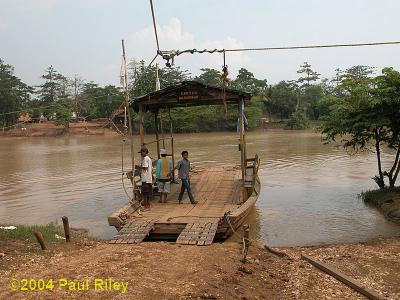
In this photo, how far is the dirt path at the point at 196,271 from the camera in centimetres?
541

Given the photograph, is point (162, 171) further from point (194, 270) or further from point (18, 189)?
point (18, 189)

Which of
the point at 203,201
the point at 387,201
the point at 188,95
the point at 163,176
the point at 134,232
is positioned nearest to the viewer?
the point at 134,232

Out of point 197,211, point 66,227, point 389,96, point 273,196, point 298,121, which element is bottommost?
point 273,196

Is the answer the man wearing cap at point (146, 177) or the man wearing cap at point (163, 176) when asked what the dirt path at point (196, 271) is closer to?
the man wearing cap at point (146, 177)

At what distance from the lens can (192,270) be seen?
6129mm

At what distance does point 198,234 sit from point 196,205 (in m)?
2.37

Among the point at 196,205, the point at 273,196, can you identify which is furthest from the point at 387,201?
the point at 196,205

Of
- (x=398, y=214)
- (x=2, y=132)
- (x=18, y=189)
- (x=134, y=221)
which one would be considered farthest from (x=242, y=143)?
(x=2, y=132)

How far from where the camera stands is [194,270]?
6129mm

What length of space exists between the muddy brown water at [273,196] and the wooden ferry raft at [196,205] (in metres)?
1.20

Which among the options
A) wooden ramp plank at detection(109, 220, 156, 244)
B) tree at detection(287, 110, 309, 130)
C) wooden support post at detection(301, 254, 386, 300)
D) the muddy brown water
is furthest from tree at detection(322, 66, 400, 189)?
tree at detection(287, 110, 309, 130)

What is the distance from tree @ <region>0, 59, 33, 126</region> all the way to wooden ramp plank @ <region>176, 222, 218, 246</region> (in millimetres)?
52725

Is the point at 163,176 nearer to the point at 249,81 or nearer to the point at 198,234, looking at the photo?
the point at 198,234

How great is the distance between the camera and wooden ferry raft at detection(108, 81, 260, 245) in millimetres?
8211
